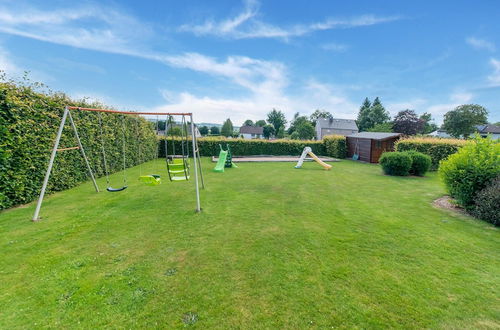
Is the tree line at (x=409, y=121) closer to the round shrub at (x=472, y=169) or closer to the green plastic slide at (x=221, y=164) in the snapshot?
the green plastic slide at (x=221, y=164)

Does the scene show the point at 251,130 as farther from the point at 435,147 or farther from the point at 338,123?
the point at 435,147

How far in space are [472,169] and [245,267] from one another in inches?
243

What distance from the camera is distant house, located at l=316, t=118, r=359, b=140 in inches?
1895

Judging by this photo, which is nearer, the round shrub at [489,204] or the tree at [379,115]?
the round shrub at [489,204]

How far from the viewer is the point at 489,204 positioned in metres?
4.47

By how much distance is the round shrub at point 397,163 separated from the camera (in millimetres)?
9883

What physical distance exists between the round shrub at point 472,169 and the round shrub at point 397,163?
14.5ft

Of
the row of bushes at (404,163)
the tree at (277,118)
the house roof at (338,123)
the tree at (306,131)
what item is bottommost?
the row of bushes at (404,163)

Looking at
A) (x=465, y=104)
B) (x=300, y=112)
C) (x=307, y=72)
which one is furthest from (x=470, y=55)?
(x=300, y=112)

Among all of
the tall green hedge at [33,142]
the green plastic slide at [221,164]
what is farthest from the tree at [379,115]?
the tall green hedge at [33,142]

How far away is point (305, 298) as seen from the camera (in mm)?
2188

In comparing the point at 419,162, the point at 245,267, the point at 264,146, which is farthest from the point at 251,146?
the point at 245,267

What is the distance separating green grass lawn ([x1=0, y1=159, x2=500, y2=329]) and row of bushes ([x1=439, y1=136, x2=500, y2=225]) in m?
0.44

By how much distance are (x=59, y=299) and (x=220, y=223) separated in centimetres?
244
